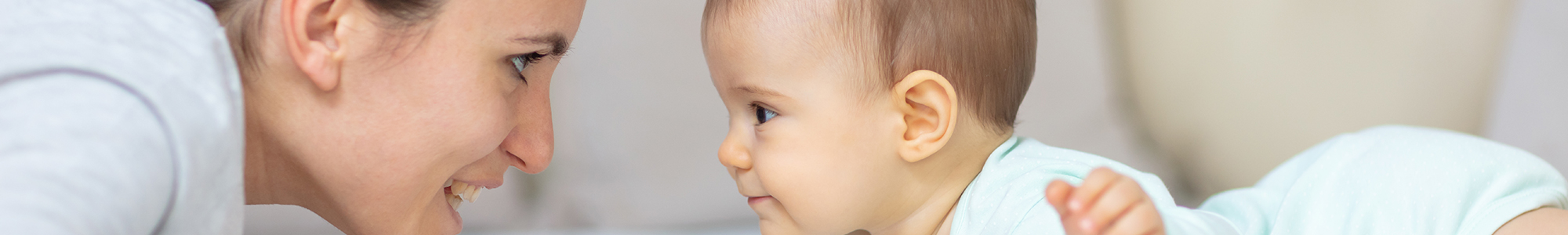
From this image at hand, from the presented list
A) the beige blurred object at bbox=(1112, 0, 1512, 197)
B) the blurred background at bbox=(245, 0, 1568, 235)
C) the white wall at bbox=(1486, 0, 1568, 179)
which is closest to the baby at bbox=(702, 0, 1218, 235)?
the blurred background at bbox=(245, 0, 1568, 235)

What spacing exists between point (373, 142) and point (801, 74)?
0.36 metres

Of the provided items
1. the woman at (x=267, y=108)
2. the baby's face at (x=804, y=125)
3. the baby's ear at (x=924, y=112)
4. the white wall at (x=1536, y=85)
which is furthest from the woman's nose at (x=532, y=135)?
the white wall at (x=1536, y=85)

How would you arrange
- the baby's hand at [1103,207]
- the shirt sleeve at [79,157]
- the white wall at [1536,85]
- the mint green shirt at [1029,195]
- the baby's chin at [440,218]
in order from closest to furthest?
the shirt sleeve at [79,157] → the baby's hand at [1103,207] → the mint green shirt at [1029,195] → the baby's chin at [440,218] → the white wall at [1536,85]

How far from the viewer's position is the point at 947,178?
0.99 meters

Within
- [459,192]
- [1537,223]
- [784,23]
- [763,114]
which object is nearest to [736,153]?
[763,114]

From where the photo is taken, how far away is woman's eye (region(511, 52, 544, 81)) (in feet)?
2.80

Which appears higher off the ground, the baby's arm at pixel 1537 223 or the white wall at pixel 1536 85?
the white wall at pixel 1536 85

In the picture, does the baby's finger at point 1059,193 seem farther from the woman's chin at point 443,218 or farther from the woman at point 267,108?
the woman's chin at point 443,218

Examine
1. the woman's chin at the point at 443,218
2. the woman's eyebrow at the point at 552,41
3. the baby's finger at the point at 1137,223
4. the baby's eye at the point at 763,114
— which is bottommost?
the baby's finger at the point at 1137,223

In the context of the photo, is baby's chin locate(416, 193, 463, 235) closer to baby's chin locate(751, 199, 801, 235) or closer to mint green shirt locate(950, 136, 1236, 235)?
baby's chin locate(751, 199, 801, 235)

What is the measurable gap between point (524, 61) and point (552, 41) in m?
0.07

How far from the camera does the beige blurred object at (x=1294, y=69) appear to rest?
1.36 m

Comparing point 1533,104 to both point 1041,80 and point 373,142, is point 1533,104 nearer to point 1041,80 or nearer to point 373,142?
point 1041,80

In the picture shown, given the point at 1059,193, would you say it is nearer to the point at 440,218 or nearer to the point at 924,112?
the point at 924,112
